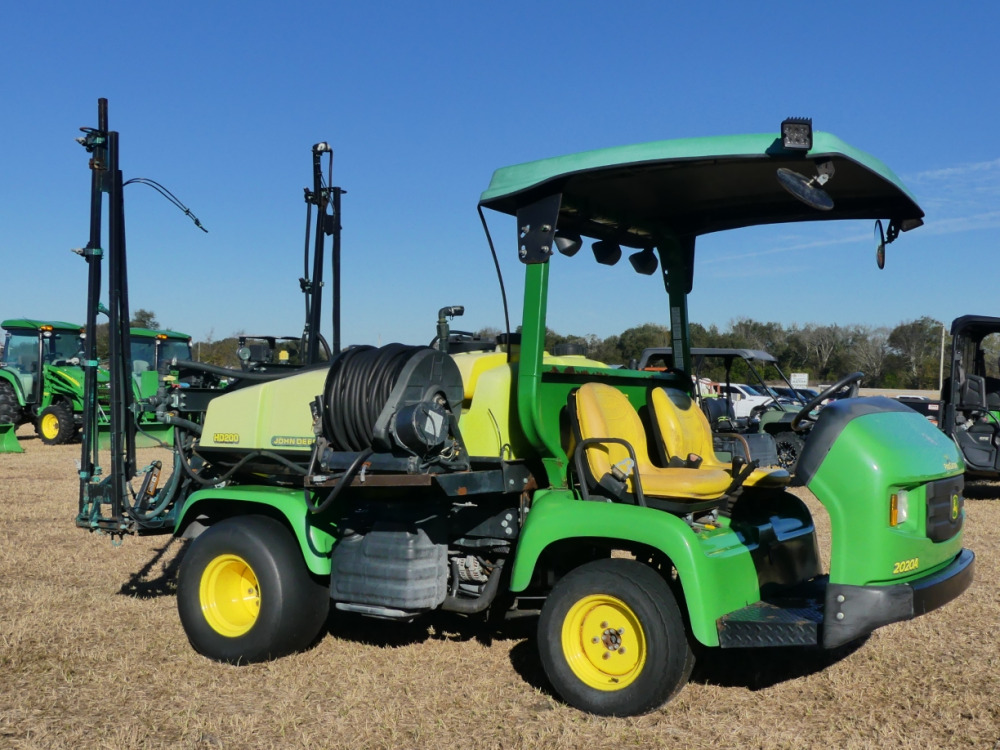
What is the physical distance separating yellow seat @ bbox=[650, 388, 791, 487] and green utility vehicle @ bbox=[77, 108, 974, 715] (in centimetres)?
1

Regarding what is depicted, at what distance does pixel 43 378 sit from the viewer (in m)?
18.0

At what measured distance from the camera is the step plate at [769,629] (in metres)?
3.73

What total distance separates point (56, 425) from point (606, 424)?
15457 mm

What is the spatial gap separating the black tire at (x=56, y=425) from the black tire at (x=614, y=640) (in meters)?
15.4

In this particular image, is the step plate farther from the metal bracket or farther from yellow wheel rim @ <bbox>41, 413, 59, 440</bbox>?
yellow wheel rim @ <bbox>41, 413, 59, 440</bbox>

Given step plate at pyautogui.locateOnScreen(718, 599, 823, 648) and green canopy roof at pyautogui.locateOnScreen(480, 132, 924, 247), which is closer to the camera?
step plate at pyautogui.locateOnScreen(718, 599, 823, 648)

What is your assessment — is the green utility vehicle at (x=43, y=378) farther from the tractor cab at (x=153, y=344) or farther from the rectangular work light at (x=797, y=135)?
the rectangular work light at (x=797, y=135)

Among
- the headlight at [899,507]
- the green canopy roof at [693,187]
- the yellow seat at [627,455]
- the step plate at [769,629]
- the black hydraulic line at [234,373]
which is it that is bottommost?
the step plate at [769,629]

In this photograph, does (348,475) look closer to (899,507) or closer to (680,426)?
(680,426)

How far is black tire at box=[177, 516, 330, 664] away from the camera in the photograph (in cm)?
A: 485

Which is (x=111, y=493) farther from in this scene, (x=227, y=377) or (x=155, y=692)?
(x=155, y=692)

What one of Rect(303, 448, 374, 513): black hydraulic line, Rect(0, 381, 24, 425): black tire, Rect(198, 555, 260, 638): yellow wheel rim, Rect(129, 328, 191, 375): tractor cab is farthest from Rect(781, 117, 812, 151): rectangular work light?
Rect(0, 381, 24, 425): black tire

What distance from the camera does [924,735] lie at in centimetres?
385

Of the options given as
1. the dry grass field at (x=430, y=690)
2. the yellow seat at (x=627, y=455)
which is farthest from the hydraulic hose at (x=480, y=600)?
the yellow seat at (x=627, y=455)
